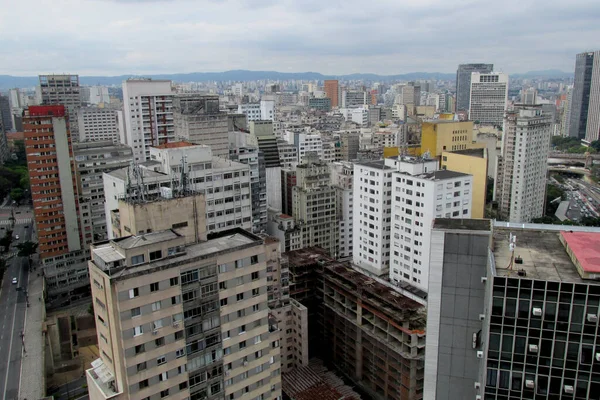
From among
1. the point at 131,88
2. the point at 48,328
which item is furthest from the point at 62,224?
the point at 131,88

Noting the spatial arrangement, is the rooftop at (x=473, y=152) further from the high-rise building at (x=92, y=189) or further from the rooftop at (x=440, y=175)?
the high-rise building at (x=92, y=189)

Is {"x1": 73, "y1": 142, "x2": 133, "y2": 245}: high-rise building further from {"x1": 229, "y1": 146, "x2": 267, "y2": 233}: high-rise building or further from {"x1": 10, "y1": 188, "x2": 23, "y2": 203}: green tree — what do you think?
{"x1": 10, "y1": 188, "x2": 23, "y2": 203}: green tree

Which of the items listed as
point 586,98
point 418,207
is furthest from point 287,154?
point 586,98

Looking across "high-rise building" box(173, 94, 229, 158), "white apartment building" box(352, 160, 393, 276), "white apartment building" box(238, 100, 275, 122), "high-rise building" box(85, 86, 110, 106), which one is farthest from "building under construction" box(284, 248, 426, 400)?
"high-rise building" box(85, 86, 110, 106)

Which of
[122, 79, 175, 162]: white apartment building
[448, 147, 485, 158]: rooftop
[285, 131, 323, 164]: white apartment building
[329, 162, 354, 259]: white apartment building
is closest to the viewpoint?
[329, 162, 354, 259]: white apartment building

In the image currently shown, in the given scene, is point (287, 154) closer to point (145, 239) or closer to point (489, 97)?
point (145, 239)

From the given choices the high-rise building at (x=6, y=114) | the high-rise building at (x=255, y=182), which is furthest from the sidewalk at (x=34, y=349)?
the high-rise building at (x=6, y=114)

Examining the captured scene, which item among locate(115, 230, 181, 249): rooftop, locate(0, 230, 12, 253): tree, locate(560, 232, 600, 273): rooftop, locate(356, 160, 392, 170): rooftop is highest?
locate(560, 232, 600, 273): rooftop
